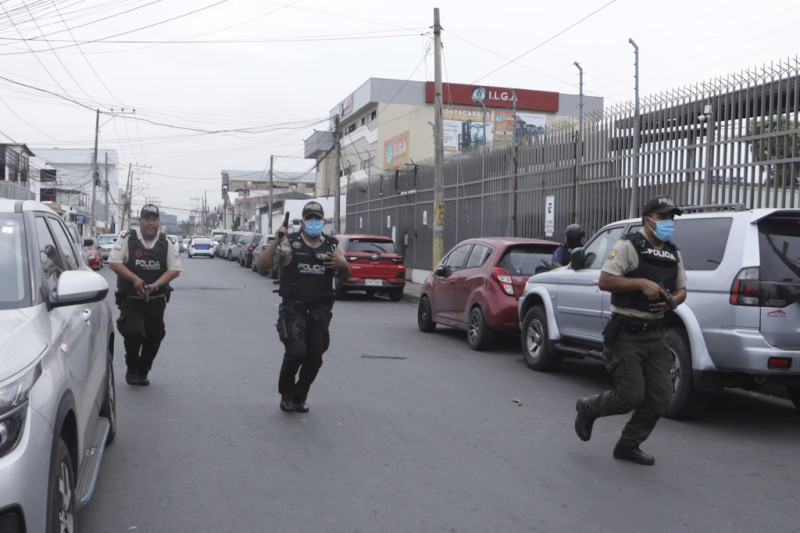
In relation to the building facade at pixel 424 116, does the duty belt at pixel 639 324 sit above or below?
below

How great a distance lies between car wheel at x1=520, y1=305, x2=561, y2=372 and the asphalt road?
0.16m

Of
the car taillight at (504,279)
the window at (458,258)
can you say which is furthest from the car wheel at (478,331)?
the window at (458,258)

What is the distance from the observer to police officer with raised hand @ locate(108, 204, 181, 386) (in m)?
7.61

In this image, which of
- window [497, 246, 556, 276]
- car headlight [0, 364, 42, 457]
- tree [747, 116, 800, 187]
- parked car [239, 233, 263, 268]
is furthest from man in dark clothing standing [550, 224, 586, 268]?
parked car [239, 233, 263, 268]

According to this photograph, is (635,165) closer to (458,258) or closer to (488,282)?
(458,258)

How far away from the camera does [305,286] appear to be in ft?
22.0

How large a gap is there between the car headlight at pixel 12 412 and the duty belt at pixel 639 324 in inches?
156

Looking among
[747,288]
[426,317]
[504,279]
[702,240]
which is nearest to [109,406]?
[747,288]

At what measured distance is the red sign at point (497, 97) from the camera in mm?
58344

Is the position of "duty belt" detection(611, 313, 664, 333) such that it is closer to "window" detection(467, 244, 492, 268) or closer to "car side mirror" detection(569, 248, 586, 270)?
"car side mirror" detection(569, 248, 586, 270)

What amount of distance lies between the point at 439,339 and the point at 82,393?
8.85 meters

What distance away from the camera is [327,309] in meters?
6.87

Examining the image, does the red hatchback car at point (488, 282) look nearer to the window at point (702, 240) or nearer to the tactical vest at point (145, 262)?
the window at point (702, 240)

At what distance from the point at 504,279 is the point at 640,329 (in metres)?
5.20
